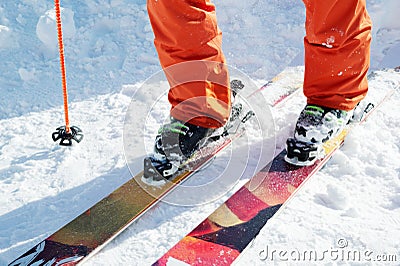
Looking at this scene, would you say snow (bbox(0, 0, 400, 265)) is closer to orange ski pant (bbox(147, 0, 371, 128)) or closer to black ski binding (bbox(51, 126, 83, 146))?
black ski binding (bbox(51, 126, 83, 146))

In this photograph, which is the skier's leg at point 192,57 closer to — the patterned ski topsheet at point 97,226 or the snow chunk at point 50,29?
the patterned ski topsheet at point 97,226

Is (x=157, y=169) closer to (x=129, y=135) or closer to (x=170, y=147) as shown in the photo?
(x=170, y=147)

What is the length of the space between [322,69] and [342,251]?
72 centimetres

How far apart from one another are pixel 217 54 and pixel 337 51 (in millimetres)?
470

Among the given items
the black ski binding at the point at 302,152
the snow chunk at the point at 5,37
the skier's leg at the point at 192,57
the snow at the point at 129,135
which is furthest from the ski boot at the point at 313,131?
the snow chunk at the point at 5,37

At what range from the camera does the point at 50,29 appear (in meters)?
2.97

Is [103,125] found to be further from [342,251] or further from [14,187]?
[342,251]

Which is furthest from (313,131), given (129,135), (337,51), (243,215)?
(129,135)

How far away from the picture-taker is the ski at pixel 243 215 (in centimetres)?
148

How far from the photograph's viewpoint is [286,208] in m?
1.70

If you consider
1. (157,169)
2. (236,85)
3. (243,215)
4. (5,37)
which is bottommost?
(243,215)

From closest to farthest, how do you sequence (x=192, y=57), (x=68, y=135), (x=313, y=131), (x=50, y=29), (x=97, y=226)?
1. (x=97, y=226)
2. (x=192, y=57)
3. (x=313, y=131)
4. (x=68, y=135)
5. (x=50, y=29)

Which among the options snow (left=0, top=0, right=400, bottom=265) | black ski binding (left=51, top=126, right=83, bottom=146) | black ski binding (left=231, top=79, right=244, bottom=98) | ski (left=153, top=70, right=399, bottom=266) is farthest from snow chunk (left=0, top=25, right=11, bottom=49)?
ski (left=153, top=70, right=399, bottom=266)

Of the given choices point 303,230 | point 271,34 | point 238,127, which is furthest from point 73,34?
point 303,230
